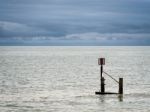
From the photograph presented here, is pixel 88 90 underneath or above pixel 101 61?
underneath

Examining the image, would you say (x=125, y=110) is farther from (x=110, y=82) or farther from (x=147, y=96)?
(x=110, y=82)

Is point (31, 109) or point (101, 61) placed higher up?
point (101, 61)

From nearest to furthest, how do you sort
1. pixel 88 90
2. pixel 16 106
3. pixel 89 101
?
pixel 16 106 < pixel 89 101 < pixel 88 90

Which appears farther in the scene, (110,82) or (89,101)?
(110,82)

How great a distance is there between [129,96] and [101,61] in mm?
4884

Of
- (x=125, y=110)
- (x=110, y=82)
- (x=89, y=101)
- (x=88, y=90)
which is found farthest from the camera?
(x=110, y=82)

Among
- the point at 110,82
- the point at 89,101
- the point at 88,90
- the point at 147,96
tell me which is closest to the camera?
the point at 89,101

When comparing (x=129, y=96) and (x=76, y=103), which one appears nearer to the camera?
(x=76, y=103)

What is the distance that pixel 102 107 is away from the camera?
3750 centimetres

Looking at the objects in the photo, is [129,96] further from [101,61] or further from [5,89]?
[5,89]

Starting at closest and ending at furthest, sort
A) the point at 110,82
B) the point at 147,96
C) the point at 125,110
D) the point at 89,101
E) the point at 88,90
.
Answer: the point at 125,110 < the point at 89,101 < the point at 147,96 < the point at 88,90 < the point at 110,82

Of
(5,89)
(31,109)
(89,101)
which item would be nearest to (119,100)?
(89,101)

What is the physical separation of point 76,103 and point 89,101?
1727 millimetres

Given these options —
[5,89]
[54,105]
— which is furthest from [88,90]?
[54,105]
